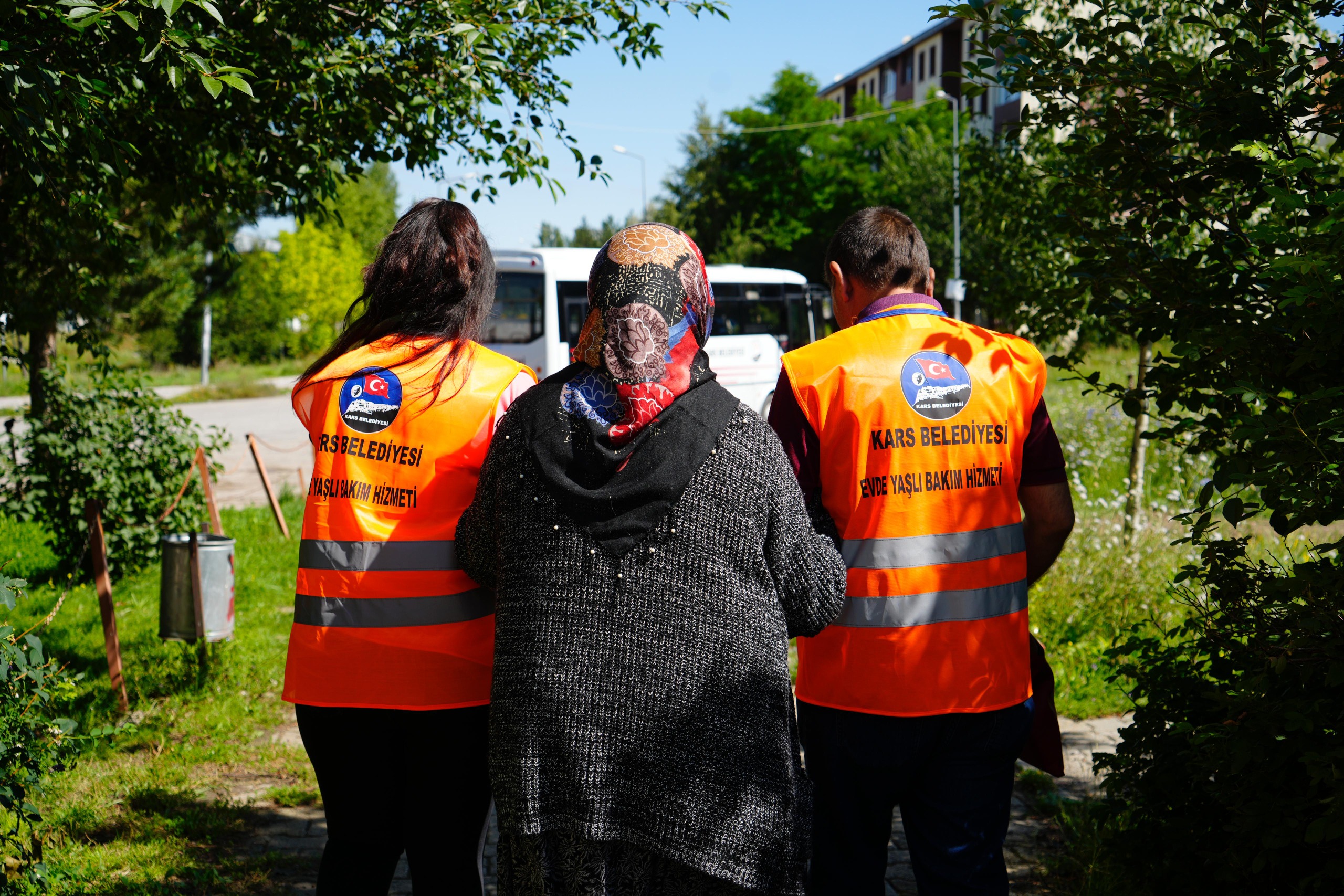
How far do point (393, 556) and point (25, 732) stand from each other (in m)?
1.27

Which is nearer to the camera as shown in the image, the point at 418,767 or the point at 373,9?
the point at 418,767

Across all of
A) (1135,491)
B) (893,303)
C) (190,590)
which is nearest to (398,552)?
(893,303)

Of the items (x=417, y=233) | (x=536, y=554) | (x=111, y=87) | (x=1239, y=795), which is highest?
(x=111, y=87)

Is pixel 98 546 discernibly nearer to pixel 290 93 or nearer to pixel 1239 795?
pixel 290 93

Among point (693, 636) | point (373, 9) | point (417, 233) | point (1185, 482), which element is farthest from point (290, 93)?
point (1185, 482)

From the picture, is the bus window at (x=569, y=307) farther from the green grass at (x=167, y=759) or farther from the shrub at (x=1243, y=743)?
the shrub at (x=1243, y=743)

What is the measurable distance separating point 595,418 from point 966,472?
1.00m

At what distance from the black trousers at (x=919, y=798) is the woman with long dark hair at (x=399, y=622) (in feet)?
2.69

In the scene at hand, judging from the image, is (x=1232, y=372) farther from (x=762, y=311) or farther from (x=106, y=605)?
(x=762, y=311)

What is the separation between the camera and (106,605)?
518cm

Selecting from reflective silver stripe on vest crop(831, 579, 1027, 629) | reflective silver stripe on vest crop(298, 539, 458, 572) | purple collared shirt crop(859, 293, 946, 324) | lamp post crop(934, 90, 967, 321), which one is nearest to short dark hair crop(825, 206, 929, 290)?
purple collared shirt crop(859, 293, 946, 324)

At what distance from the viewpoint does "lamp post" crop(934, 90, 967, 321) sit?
7.62 meters

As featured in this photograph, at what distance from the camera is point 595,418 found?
1953 millimetres

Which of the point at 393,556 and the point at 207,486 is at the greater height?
the point at 393,556
